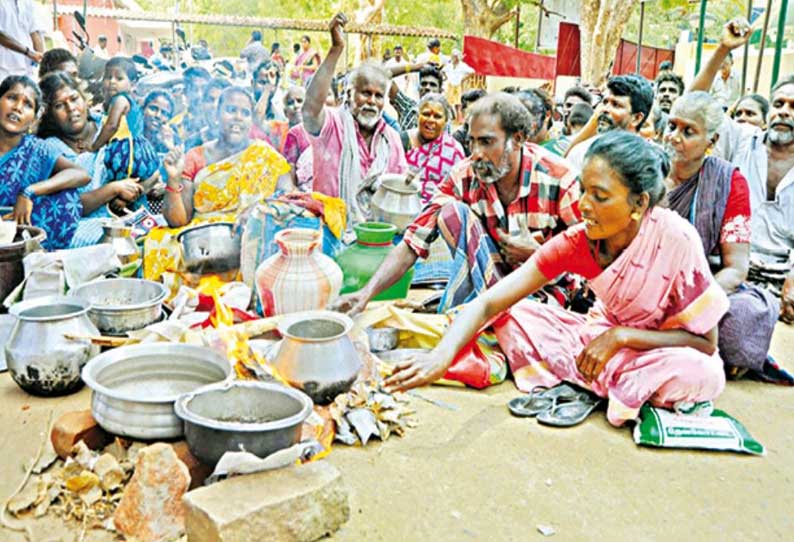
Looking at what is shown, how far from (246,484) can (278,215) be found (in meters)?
2.21

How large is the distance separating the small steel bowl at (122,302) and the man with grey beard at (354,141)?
1.76 metres

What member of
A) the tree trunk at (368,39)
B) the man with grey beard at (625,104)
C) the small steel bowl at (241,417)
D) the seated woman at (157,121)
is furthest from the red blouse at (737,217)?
the tree trunk at (368,39)

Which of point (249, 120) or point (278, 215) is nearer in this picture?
point (278, 215)

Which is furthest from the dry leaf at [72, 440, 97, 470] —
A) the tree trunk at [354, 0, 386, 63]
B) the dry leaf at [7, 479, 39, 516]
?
the tree trunk at [354, 0, 386, 63]

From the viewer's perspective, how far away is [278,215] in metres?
4.24

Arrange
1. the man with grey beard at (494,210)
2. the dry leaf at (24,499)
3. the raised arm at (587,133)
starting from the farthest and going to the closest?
1. the raised arm at (587,133)
2. the man with grey beard at (494,210)
3. the dry leaf at (24,499)

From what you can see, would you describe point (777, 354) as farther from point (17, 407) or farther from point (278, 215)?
point (17, 407)

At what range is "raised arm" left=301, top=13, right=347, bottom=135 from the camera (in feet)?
15.6

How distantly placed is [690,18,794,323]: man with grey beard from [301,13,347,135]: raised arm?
2470 millimetres

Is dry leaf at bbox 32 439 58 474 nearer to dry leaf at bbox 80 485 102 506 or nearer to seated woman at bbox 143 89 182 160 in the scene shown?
dry leaf at bbox 80 485 102 506

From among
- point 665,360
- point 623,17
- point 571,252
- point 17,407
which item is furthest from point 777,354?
point 623,17

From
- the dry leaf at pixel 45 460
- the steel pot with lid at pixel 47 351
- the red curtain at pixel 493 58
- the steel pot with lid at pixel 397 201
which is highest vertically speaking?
the red curtain at pixel 493 58

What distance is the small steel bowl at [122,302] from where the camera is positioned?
145 inches

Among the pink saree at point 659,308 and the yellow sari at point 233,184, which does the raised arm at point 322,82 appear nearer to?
the yellow sari at point 233,184
